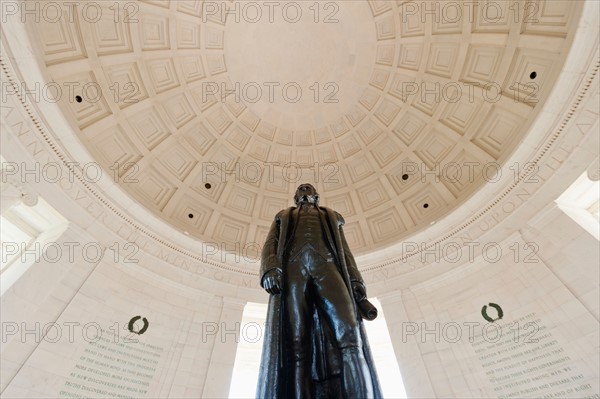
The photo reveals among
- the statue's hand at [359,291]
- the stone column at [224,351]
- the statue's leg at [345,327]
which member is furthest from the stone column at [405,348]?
the statue's leg at [345,327]

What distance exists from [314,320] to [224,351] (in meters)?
6.65

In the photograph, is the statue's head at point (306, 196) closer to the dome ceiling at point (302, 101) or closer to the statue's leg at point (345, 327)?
the statue's leg at point (345, 327)

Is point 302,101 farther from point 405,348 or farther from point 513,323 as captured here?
point 513,323

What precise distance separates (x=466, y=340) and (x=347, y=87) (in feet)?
32.3

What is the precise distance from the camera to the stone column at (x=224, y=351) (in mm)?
7777

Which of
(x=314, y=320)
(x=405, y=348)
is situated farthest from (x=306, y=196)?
(x=405, y=348)

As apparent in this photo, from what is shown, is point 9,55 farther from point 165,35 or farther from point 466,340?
point 466,340

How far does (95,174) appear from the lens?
8734mm

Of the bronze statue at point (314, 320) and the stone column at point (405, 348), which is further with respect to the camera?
the stone column at point (405, 348)

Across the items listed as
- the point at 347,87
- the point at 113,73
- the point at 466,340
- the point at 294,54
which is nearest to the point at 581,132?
the point at 466,340

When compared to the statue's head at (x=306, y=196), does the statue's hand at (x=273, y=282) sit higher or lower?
lower

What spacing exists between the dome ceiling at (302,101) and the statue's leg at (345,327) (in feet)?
28.4

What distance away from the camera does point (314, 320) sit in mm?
3078

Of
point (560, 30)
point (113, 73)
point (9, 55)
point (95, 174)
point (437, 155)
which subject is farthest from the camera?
point (437, 155)
